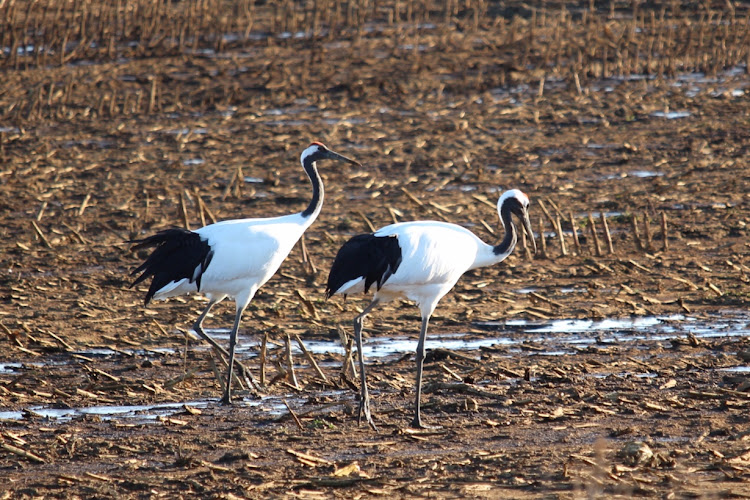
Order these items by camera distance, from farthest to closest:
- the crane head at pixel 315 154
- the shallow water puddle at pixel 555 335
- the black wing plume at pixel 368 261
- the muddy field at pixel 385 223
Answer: the crane head at pixel 315 154 < the shallow water puddle at pixel 555 335 < the black wing plume at pixel 368 261 < the muddy field at pixel 385 223

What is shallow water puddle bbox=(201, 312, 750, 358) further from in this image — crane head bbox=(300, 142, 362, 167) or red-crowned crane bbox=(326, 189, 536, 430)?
crane head bbox=(300, 142, 362, 167)

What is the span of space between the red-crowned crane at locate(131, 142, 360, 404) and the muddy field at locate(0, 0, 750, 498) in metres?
0.41

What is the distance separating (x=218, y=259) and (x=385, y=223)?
4267 millimetres

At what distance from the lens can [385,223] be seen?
12.0 metres

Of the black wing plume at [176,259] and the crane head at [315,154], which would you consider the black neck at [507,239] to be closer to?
Answer: the crane head at [315,154]

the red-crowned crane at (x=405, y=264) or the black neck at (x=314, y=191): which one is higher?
the black neck at (x=314, y=191)

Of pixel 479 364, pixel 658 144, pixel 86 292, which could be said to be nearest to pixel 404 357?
pixel 479 364

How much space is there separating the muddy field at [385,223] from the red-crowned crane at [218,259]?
16.3 inches

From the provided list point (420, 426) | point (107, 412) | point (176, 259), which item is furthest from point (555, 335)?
point (107, 412)

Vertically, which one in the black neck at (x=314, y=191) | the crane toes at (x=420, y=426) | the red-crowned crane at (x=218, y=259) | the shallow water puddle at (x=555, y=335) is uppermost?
the black neck at (x=314, y=191)

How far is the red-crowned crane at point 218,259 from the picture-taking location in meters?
7.95

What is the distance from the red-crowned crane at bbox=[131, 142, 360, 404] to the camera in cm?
795

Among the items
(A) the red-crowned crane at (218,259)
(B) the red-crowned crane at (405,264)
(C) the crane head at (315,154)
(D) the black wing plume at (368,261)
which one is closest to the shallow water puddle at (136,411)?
(A) the red-crowned crane at (218,259)

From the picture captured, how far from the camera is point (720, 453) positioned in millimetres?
5836
